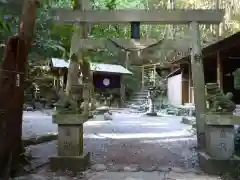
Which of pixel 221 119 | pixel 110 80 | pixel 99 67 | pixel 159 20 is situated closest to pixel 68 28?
pixel 159 20

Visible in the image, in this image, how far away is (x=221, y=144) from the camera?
5.39 meters

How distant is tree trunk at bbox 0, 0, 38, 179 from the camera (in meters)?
4.95

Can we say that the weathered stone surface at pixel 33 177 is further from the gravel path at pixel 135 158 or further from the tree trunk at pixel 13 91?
the tree trunk at pixel 13 91

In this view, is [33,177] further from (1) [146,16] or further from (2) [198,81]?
(1) [146,16]

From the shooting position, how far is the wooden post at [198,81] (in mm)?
6668

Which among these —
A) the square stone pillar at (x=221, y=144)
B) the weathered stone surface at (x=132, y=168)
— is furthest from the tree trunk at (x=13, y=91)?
the square stone pillar at (x=221, y=144)

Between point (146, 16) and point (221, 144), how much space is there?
3.18 metres

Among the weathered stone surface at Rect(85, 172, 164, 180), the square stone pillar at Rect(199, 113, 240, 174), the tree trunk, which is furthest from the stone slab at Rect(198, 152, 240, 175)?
the tree trunk

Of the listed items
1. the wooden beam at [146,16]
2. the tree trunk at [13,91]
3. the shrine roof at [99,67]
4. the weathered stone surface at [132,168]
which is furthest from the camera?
the shrine roof at [99,67]

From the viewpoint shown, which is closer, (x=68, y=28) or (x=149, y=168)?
(x=149, y=168)

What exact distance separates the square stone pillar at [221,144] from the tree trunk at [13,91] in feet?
11.1

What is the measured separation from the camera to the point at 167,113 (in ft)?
66.8

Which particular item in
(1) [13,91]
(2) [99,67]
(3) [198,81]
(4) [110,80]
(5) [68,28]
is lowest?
(1) [13,91]

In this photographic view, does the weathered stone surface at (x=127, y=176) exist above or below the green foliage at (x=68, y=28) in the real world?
below
